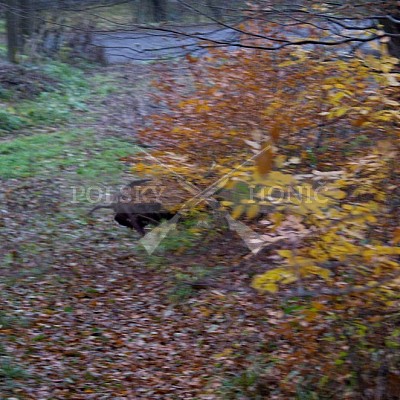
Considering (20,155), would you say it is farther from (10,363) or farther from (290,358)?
(290,358)

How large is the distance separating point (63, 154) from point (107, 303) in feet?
19.9

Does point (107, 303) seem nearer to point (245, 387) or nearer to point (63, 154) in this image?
point (245, 387)

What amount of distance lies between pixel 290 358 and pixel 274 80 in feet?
13.5

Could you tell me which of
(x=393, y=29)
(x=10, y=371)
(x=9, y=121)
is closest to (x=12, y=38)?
(x=9, y=121)

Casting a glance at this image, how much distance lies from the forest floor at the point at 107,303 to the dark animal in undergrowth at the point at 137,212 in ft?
1.33

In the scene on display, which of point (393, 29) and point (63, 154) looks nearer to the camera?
point (393, 29)

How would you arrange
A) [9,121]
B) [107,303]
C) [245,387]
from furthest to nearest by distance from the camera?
[9,121]
[107,303]
[245,387]

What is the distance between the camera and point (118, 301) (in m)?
9.55

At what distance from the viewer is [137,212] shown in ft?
33.9

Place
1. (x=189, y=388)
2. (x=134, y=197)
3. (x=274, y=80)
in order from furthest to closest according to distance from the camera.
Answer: (x=134, y=197), (x=274, y=80), (x=189, y=388)

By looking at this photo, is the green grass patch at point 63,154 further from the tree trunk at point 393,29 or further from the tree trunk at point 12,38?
the tree trunk at point 393,29

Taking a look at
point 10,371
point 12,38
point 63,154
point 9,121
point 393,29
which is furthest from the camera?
point 12,38

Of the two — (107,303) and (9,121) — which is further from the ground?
(9,121)

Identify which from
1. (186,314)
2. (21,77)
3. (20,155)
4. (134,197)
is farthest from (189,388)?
(21,77)
